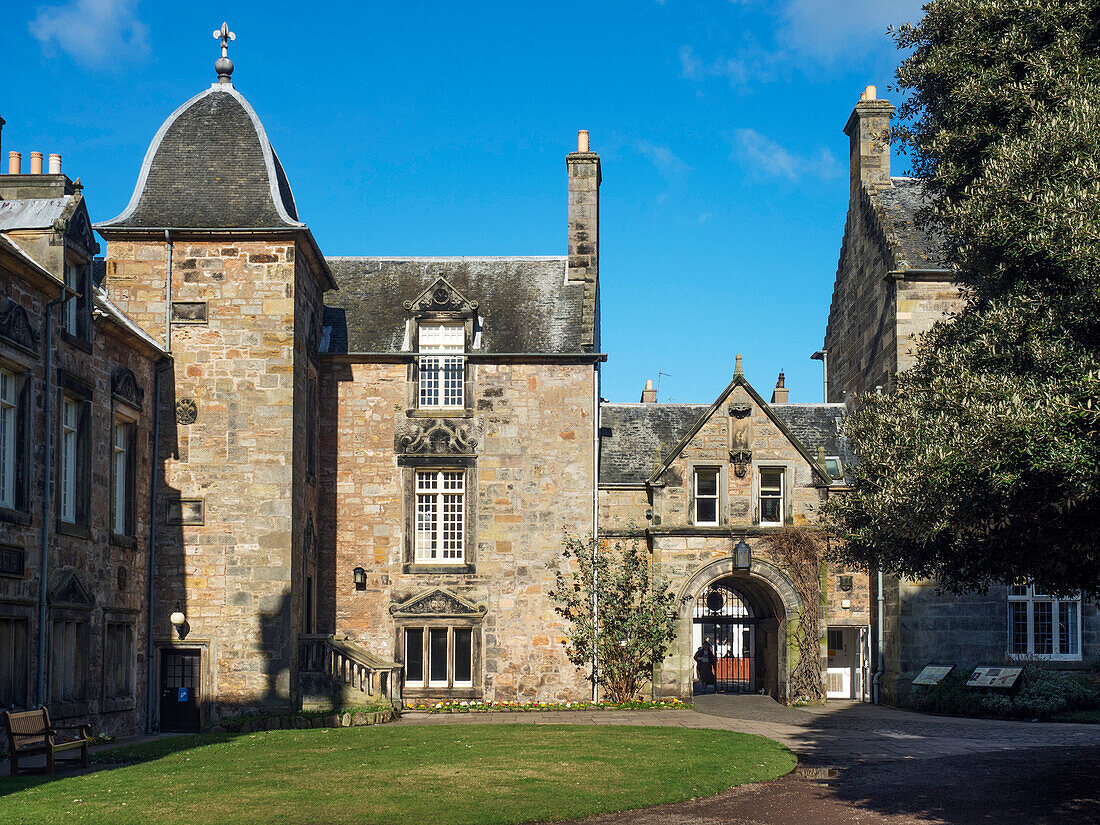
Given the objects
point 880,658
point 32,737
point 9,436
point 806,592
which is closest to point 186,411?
point 9,436

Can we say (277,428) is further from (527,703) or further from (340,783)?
(340,783)

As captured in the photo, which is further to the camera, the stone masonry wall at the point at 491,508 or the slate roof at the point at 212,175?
the stone masonry wall at the point at 491,508

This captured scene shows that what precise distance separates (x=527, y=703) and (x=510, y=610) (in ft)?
7.31

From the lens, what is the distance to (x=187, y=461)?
23.6 metres

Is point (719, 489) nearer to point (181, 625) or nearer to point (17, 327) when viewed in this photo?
point (181, 625)

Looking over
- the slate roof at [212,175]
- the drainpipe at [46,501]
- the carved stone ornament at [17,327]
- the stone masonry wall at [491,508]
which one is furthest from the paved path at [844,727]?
the slate roof at [212,175]

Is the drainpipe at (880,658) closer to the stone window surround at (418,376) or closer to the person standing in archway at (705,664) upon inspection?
the person standing in archway at (705,664)

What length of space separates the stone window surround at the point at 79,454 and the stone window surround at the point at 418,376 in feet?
31.3

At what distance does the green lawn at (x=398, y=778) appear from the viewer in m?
11.9

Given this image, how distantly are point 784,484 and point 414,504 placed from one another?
9245 millimetres

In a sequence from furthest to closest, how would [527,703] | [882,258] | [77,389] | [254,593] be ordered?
[882,258] < [527,703] < [254,593] < [77,389]

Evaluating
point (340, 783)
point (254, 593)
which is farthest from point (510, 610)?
point (340, 783)

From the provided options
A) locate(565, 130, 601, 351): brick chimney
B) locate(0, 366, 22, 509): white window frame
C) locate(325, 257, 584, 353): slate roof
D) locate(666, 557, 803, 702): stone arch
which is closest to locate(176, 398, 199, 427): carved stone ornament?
locate(325, 257, 584, 353): slate roof

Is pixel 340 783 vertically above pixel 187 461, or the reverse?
Result: pixel 187 461
